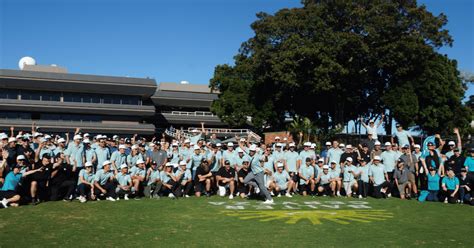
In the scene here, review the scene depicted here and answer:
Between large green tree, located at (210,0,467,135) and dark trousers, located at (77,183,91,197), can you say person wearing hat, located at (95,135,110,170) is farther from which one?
large green tree, located at (210,0,467,135)

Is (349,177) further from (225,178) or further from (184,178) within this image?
(184,178)

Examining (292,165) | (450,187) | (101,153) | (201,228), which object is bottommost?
(201,228)

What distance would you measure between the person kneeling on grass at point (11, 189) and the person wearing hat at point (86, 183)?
1.74 meters

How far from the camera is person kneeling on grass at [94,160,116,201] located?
1377cm

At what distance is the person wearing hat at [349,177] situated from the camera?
15594 mm

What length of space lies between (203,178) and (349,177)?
4989mm

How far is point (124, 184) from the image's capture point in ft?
46.8

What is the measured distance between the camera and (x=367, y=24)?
3684 centimetres

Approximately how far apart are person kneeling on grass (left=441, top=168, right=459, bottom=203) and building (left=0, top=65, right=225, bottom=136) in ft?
157

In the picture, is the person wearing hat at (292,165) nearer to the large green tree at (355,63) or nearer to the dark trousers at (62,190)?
the dark trousers at (62,190)

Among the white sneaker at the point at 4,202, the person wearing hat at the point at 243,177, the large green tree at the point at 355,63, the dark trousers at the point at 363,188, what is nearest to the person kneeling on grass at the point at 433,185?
the dark trousers at the point at 363,188

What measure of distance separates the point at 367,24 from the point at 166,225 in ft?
103

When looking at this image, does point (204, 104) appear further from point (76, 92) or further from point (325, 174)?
point (325, 174)

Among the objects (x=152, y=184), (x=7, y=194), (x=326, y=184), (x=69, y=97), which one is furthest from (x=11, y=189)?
(x=69, y=97)
